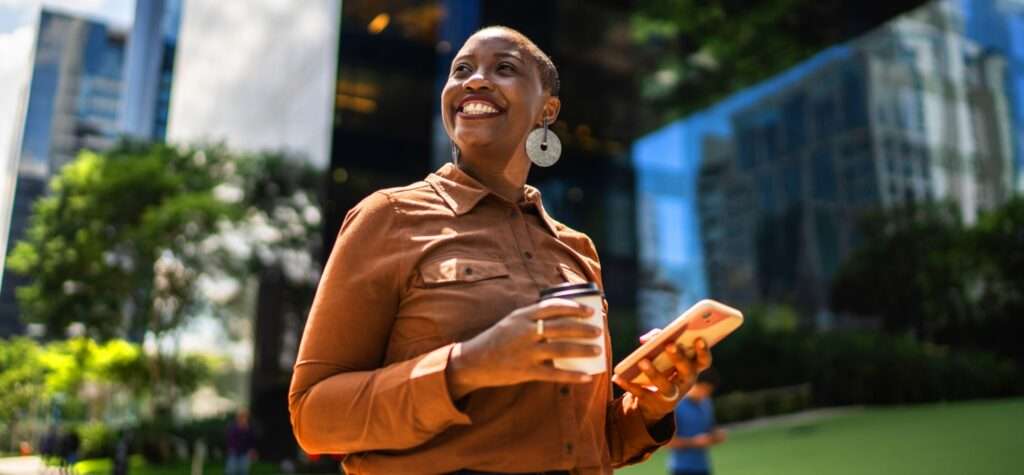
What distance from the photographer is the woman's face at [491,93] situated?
1315mm

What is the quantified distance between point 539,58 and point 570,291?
561mm

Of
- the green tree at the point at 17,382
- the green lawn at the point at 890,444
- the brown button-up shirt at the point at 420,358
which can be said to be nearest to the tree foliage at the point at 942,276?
the green lawn at the point at 890,444

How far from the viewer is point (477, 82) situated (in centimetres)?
130

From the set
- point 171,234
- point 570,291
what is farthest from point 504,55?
point 171,234

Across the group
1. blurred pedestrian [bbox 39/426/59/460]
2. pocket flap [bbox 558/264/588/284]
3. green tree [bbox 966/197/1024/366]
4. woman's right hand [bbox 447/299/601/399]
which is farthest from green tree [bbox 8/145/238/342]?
green tree [bbox 966/197/1024/366]

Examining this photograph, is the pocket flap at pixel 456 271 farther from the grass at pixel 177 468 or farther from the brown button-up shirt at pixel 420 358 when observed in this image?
the grass at pixel 177 468

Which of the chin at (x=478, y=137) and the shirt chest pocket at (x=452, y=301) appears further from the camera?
the chin at (x=478, y=137)

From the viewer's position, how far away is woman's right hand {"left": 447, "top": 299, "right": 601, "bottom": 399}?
3.12 feet

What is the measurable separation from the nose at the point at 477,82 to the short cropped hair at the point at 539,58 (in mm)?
95

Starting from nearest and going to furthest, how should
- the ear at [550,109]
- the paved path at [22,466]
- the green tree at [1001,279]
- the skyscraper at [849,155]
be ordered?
the ear at [550,109] < the paved path at [22,466] < the green tree at [1001,279] < the skyscraper at [849,155]

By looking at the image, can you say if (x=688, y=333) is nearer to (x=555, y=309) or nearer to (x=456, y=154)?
(x=555, y=309)

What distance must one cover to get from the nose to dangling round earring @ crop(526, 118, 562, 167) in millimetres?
128

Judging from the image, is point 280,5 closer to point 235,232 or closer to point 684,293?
point 235,232

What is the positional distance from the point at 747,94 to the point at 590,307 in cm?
1987
